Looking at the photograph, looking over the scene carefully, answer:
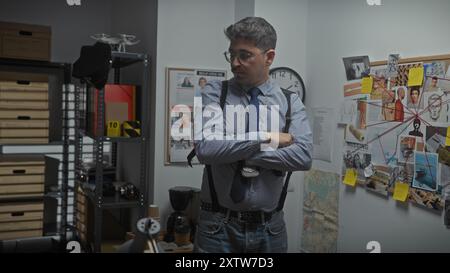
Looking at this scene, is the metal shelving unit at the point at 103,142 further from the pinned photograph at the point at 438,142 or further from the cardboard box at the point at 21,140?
the pinned photograph at the point at 438,142

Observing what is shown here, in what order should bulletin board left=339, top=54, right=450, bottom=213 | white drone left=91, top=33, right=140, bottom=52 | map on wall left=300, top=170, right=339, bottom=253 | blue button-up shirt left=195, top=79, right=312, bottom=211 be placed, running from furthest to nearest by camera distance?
map on wall left=300, top=170, right=339, bottom=253, bulletin board left=339, top=54, right=450, bottom=213, white drone left=91, top=33, right=140, bottom=52, blue button-up shirt left=195, top=79, right=312, bottom=211

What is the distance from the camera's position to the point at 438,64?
1.25m

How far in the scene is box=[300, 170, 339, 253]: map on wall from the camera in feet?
4.46

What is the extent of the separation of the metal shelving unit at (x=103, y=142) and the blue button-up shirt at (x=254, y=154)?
21 cm

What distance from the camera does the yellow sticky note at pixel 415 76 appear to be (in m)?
1.29

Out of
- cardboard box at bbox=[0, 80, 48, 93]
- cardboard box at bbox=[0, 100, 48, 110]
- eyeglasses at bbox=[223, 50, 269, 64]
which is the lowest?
cardboard box at bbox=[0, 100, 48, 110]

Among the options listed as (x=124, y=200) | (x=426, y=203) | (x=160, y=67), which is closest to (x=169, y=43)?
(x=160, y=67)

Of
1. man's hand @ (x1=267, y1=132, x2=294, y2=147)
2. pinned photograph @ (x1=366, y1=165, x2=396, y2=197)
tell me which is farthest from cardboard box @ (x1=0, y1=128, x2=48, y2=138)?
pinned photograph @ (x1=366, y1=165, x2=396, y2=197)

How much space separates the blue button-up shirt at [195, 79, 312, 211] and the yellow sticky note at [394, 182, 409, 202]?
43 cm

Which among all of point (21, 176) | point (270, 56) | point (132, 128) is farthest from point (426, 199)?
point (21, 176)

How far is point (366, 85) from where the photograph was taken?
1.38m

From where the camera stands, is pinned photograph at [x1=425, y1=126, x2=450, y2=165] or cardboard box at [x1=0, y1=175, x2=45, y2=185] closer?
cardboard box at [x1=0, y1=175, x2=45, y2=185]

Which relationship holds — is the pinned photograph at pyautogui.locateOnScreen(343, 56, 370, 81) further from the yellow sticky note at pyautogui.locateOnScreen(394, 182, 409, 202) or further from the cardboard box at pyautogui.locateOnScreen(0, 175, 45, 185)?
the cardboard box at pyautogui.locateOnScreen(0, 175, 45, 185)

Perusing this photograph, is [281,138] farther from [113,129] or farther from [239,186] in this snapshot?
[113,129]
